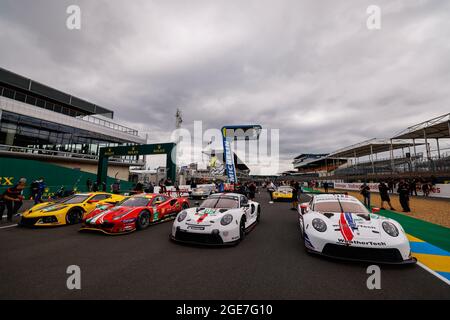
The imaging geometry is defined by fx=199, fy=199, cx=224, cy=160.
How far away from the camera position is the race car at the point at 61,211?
6.04 meters

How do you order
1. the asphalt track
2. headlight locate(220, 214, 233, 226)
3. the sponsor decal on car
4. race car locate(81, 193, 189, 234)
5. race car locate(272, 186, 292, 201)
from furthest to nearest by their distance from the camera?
race car locate(272, 186, 292, 201)
race car locate(81, 193, 189, 234)
headlight locate(220, 214, 233, 226)
the sponsor decal on car
the asphalt track

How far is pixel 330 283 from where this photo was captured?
9.13 ft

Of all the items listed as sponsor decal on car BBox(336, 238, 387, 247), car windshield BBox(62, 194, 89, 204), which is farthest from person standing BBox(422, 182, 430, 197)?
car windshield BBox(62, 194, 89, 204)

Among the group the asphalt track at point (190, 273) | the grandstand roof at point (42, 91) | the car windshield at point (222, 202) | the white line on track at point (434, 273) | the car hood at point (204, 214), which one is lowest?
the asphalt track at point (190, 273)

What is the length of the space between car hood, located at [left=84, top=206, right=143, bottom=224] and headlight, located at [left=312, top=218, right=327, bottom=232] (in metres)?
4.79

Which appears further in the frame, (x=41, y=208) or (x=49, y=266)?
(x=41, y=208)

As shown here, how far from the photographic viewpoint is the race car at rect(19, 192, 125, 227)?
19.8 ft

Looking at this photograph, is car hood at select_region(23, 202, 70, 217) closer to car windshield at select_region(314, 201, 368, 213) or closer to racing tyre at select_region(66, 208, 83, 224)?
racing tyre at select_region(66, 208, 83, 224)

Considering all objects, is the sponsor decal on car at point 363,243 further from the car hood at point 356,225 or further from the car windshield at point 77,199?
the car windshield at point 77,199

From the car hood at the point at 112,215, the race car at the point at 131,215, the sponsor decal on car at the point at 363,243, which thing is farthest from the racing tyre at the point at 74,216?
the sponsor decal on car at the point at 363,243

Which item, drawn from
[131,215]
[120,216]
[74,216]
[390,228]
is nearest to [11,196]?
[74,216]

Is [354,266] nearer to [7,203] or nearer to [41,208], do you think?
[41,208]
